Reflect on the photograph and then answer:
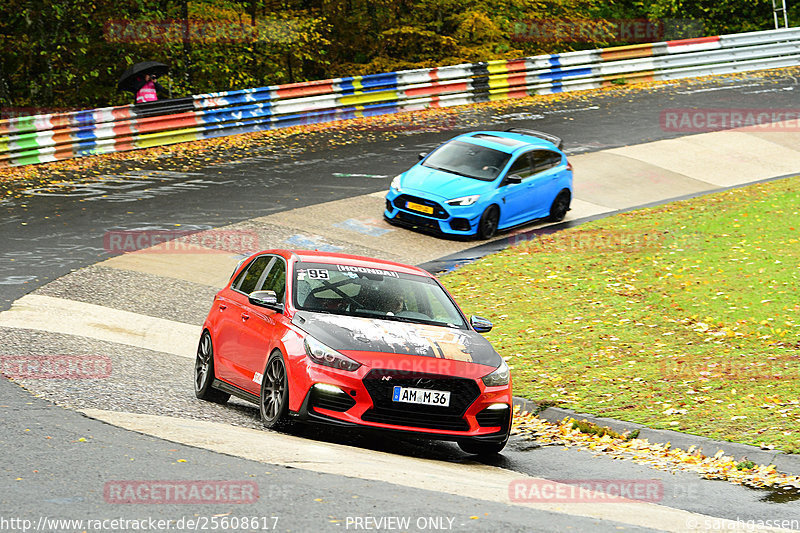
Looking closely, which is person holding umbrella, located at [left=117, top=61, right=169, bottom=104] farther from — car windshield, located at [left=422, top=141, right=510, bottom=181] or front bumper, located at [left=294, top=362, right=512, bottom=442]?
front bumper, located at [left=294, top=362, right=512, bottom=442]

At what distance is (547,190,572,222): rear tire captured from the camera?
69.6 feet

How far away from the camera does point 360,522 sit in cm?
613

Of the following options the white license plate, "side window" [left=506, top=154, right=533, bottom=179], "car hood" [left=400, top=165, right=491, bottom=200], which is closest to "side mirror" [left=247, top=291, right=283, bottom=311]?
the white license plate

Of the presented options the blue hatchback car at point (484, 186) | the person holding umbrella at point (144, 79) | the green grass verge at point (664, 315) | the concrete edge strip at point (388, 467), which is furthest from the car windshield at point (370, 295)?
the person holding umbrella at point (144, 79)

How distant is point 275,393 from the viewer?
884 cm

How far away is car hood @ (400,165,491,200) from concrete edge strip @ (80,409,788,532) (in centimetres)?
1086

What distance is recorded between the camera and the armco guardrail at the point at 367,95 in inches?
914

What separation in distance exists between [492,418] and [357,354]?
1281 millimetres

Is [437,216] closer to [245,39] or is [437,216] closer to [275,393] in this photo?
[275,393]

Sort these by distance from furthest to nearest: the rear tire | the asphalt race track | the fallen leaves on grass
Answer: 1. the rear tire
2. the fallen leaves on grass
3. the asphalt race track

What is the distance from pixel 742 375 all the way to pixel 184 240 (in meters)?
10.1

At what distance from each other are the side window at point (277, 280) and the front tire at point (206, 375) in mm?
929

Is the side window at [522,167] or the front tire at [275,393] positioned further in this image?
the side window at [522,167]

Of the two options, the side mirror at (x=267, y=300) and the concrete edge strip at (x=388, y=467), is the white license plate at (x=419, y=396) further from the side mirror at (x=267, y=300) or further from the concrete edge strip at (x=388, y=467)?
the side mirror at (x=267, y=300)
